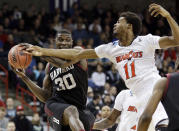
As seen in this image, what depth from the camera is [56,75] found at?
655 centimetres

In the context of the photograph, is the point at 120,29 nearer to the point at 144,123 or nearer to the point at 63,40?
the point at 63,40

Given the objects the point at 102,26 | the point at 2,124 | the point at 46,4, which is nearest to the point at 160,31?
the point at 102,26

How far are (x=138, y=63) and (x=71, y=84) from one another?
1286 mm

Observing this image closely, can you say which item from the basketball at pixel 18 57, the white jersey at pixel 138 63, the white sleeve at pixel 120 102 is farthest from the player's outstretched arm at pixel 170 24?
the basketball at pixel 18 57

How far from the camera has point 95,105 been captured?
11883 millimetres

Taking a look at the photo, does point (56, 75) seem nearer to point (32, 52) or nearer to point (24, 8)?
point (32, 52)

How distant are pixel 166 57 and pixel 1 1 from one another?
25.4 ft

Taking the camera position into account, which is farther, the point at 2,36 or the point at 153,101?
the point at 2,36

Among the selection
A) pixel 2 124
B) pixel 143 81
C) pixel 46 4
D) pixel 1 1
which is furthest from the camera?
pixel 46 4

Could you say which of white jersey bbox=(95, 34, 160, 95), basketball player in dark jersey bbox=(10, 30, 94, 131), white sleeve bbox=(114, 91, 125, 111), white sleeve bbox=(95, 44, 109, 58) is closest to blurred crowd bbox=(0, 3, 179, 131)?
basketball player in dark jersey bbox=(10, 30, 94, 131)

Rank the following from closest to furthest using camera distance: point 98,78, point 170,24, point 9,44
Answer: point 170,24
point 98,78
point 9,44

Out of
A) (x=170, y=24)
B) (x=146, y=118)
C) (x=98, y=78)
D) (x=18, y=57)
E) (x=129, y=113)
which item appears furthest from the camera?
(x=98, y=78)

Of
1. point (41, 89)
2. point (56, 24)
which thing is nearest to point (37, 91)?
point (41, 89)

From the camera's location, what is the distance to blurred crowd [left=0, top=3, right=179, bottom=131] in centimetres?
1226
